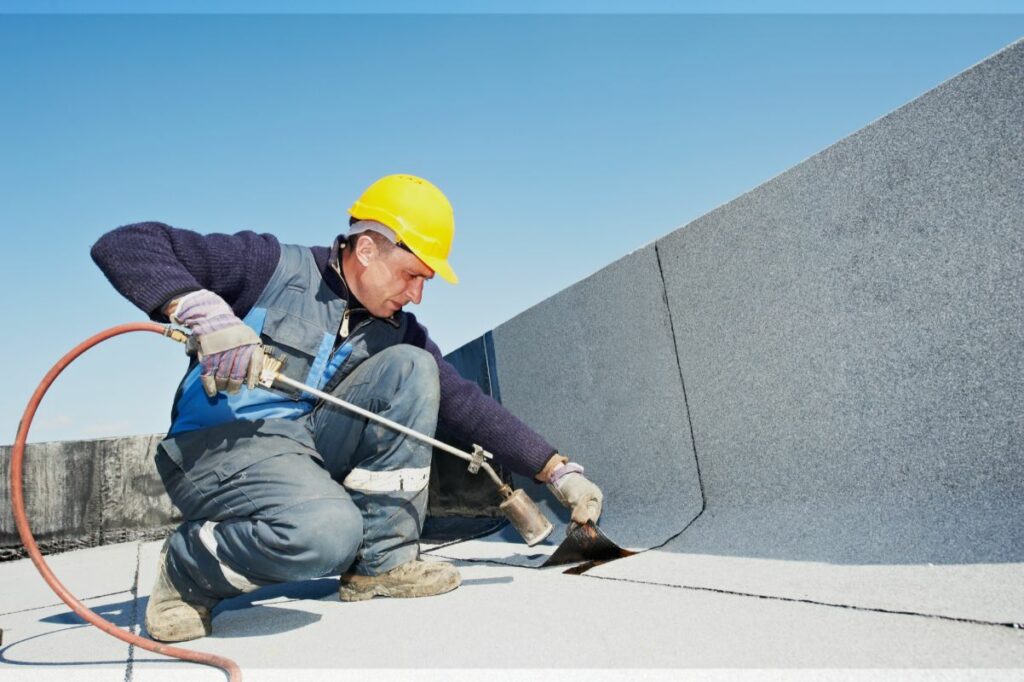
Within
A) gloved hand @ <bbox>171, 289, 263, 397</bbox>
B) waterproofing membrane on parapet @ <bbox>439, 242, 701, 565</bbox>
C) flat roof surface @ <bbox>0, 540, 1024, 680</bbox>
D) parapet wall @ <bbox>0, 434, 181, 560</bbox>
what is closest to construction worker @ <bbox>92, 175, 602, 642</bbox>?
gloved hand @ <bbox>171, 289, 263, 397</bbox>

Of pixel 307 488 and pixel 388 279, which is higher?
pixel 388 279

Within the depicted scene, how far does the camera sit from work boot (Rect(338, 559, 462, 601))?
1.49 meters

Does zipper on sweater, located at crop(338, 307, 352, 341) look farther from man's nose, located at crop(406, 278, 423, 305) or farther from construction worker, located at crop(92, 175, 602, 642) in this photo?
man's nose, located at crop(406, 278, 423, 305)

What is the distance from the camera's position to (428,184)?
1.71 meters

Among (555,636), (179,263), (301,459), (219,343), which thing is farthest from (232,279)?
(555,636)

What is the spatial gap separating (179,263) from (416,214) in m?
0.54

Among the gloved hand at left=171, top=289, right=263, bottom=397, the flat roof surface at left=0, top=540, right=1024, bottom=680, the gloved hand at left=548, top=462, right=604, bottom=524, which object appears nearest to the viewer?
the flat roof surface at left=0, top=540, right=1024, bottom=680

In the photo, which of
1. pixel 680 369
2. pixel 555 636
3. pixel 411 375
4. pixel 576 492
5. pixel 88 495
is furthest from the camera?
pixel 88 495

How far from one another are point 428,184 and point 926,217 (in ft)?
3.70

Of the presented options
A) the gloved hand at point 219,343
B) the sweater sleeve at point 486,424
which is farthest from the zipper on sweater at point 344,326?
the gloved hand at point 219,343

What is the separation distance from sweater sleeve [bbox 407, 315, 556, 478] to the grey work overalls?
195mm

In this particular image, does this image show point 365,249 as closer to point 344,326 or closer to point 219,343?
point 344,326

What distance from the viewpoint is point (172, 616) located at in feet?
4.21

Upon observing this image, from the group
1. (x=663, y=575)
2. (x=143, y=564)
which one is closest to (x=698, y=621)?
(x=663, y=575)
